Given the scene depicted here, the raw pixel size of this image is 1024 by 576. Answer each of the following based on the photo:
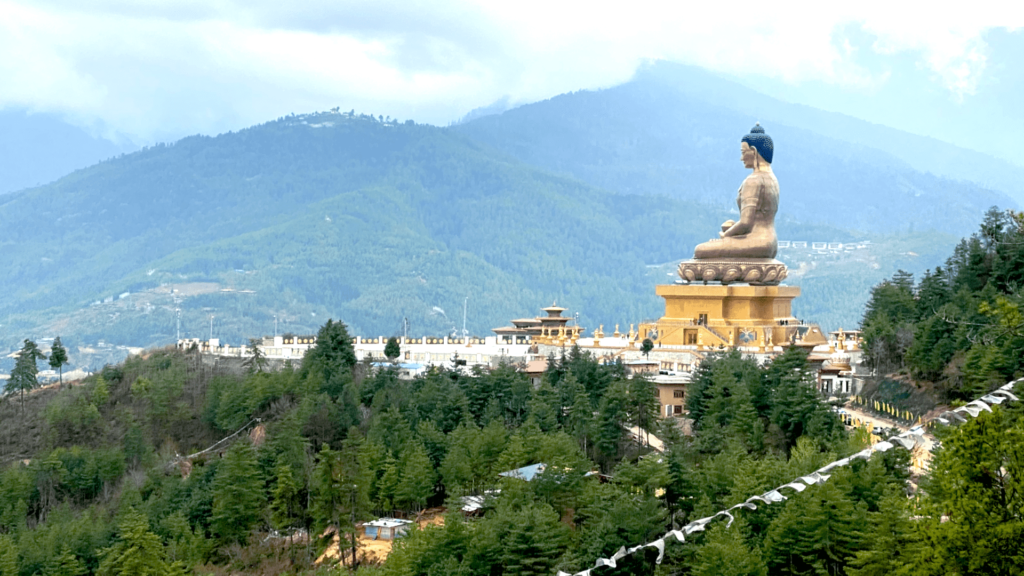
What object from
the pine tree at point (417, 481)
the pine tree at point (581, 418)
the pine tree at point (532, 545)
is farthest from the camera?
the pine tree at point (581, 418)

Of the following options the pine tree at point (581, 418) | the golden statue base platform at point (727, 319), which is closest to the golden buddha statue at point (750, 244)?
the golden statue base platform at point (727, 319)

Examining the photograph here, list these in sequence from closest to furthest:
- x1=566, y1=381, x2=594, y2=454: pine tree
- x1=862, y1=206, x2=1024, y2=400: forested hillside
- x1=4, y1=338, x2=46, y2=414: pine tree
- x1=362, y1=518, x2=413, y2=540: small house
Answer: x1=862, y1=206, x2=1024, y2=400: forested hillside
x1=362, y1=518, x2=413, y2=540: small house
x1=566, y1=381, x2=594, y2=454: pine tree
x1=4, y1=338, x2=46, y2=414: pine tree

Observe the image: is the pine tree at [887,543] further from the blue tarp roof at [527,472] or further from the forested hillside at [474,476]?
the blue tarp roof at [527,472]

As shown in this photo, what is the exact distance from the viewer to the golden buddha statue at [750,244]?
4084 cm

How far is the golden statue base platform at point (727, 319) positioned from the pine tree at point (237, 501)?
42.0 ft

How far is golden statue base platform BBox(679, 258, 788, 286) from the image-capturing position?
40719mm

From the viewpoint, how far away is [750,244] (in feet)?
136

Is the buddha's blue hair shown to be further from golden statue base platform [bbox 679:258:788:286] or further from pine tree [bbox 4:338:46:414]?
pine tree [bbox 4:338:46:414]

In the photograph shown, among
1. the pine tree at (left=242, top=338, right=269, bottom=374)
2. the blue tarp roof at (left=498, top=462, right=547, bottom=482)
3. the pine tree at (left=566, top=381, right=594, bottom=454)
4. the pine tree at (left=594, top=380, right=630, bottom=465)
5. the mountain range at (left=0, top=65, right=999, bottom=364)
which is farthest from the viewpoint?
the mountain range at (left=0, top=65, right=999, bottom=364)

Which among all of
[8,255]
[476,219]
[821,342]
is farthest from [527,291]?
[821,342]

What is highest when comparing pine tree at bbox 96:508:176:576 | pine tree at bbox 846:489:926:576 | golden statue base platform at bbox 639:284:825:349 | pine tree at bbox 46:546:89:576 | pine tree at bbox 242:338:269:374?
golden statue base platform at bbox 639:284:825:349

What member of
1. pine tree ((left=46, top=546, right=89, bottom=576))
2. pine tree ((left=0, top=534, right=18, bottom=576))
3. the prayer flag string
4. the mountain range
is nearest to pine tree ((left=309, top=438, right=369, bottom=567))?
pine tree ((left=46, top=546, right=89, bottom=576))

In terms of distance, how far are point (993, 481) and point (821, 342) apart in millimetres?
23418

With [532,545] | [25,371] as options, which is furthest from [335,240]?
[532,545]
